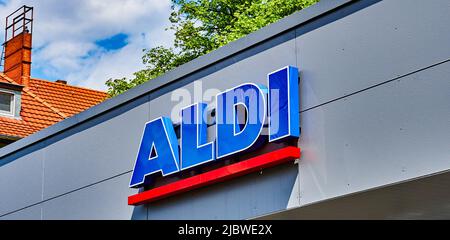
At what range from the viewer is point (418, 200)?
1115 cm

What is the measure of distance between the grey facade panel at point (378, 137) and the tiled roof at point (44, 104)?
64.3ft

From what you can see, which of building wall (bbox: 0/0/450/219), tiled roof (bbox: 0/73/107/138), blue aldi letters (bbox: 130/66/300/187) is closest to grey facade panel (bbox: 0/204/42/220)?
building wall (bbox: 0/0/450/219)

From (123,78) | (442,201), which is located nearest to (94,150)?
(442,201)

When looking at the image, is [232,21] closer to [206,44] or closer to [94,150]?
[206,44]

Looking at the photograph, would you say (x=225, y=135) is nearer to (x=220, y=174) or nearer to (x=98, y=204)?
(x=220, y=174)

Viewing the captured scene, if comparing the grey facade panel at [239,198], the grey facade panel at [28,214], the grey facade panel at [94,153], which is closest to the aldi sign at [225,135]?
the grey facade panel at [239,198]

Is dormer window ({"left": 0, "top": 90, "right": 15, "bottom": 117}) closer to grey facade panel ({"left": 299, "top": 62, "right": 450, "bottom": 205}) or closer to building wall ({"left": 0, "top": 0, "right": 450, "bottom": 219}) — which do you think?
building wall ({"left": 0, "top": 0, "right": 450, "bottom": 219})

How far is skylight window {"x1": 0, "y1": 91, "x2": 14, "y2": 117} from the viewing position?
31.4 m

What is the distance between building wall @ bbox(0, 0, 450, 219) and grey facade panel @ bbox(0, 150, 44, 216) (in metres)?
2.81

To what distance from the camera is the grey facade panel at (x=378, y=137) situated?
10.0 metres

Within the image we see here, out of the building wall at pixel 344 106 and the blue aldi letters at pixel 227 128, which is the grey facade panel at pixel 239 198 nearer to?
the building wall at pixel 344 106

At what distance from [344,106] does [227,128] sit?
2095mm

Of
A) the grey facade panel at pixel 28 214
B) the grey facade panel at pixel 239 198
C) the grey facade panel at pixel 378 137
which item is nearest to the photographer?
the grey facade panel at pixel 378 137
